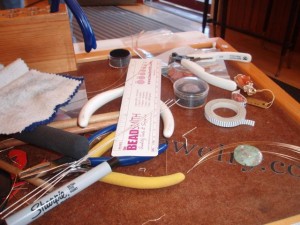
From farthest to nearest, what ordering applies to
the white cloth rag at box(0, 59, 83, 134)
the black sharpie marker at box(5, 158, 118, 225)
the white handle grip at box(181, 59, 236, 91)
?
1. the white handle grip at box(181, 59, 236, 91)
2. the white cloth rag at box(0, 59, 83, 134)
3. the black sharpie marker at box(5, 158, 118, 225)

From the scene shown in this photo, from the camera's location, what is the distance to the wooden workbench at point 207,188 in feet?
1.09

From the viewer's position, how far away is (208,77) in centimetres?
56

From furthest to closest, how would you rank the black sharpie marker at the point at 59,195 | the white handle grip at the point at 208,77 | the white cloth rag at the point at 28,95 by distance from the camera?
1. the white handle grip at the point at 208,77
2. the white cloth rag at the point at 28,95
3. the black sharpie marker at the point at 59,195

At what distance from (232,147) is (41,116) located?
310 mm

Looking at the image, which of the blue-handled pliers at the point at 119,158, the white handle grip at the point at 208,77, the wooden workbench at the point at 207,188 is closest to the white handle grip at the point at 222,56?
the white handle grip at the point at 208,77

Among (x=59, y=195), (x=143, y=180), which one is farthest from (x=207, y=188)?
(x=59, y=195)

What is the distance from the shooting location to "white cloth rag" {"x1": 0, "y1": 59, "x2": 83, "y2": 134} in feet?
1.42

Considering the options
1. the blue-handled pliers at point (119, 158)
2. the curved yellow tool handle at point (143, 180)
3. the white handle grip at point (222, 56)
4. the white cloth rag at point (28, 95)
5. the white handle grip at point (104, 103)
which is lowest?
the curved yellow tool handle at point (143, 180)

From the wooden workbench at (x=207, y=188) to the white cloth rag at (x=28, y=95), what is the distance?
0.05 metres

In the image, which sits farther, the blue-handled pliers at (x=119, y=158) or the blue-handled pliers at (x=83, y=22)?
the blue-handled pliers at (x=83, y=22)

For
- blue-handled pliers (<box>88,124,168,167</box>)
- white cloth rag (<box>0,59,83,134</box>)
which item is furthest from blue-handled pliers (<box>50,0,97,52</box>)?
blue-handled pliers (<box>88,124,168,167</box>)

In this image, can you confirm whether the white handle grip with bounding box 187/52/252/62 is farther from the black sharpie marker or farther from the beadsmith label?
the black sharpie marker

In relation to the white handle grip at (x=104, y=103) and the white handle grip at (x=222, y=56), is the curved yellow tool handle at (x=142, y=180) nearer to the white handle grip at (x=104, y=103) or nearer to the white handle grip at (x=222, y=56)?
the white handle grip at (x=104, y=103)

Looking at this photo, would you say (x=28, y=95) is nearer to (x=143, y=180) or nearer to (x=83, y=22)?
(x=83, y=22)
